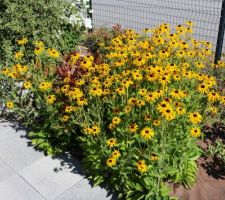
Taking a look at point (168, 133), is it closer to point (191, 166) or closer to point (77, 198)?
point (191, 166)

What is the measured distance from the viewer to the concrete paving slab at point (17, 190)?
412 centimetres

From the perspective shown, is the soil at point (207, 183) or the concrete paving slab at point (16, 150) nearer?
the soil at point (207, 183)

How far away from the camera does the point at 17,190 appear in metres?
4.23

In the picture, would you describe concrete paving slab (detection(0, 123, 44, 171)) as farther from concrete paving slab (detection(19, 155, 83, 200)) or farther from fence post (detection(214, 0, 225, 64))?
fence post (detection(214, 0, 225, 64))

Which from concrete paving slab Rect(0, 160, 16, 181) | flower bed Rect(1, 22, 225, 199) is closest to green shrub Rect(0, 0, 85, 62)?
flower bed Rect(1, 22, 225, 199)

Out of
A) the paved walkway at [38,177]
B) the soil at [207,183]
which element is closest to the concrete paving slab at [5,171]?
the paved walkway at [38,177]

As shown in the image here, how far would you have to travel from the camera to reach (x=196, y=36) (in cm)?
816

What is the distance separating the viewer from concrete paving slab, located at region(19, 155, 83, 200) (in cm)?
421

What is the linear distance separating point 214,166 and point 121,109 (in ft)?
4.63

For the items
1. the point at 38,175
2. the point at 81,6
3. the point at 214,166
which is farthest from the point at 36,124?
the point at 81,6

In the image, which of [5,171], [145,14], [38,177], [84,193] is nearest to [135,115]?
[84,193]

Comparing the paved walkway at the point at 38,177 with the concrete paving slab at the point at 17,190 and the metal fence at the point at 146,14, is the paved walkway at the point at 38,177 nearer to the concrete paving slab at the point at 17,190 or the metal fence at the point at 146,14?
the concrete paving slab at the point at 17,190

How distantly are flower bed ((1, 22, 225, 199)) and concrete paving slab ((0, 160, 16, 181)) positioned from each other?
0.49 metres

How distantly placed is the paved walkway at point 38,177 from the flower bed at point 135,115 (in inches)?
5.9
